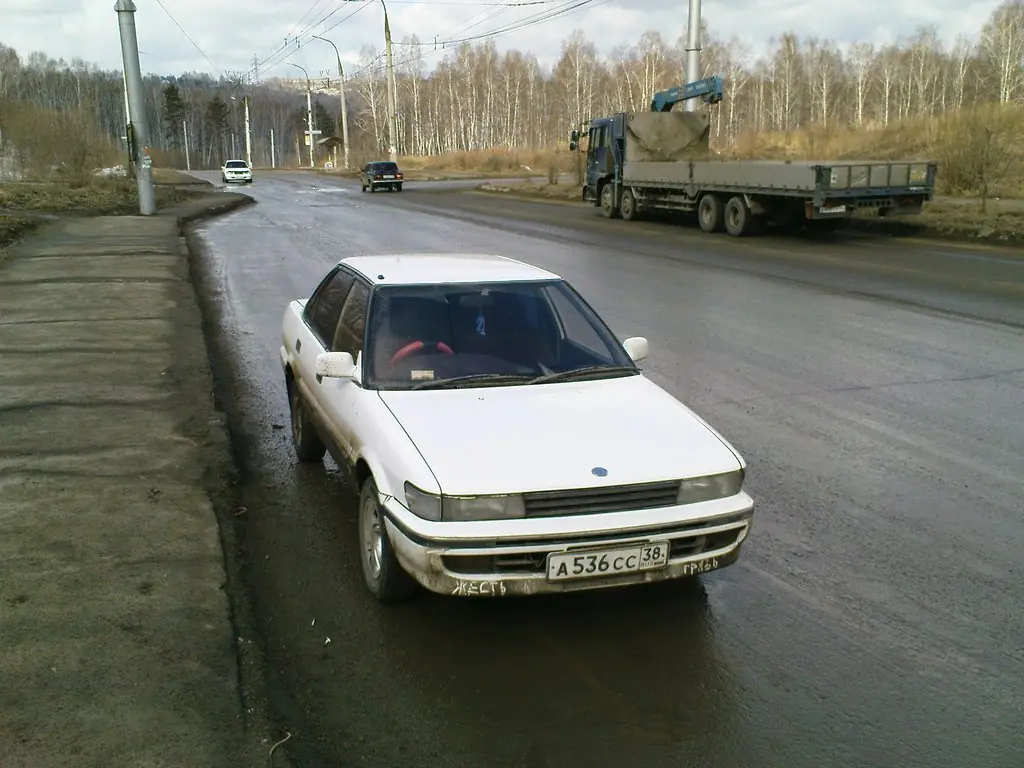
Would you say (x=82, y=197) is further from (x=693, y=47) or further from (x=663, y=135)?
(x=693, y=47)

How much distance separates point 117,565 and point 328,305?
6.92 ft

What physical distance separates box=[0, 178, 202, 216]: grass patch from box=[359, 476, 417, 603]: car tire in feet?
86.9

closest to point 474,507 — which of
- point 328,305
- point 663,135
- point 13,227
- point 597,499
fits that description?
point 597,499

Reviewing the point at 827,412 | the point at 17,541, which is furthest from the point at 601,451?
the point at 827,412

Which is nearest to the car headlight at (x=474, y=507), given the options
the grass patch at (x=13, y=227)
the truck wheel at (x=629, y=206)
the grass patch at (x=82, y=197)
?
the grass patch at (x=13, y=227)

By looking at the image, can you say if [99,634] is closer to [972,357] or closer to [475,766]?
[475,766]

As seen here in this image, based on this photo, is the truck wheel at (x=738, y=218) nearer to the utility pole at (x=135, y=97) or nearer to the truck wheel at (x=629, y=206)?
the truck wheel at (x=629, y=206)

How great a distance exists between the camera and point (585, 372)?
16.2 ft

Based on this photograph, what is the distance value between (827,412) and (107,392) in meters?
5.56

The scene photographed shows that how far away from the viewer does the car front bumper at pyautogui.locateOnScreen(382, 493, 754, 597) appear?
12.2 ft

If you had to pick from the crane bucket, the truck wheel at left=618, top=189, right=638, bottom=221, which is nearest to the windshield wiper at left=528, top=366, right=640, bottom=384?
the truck wheel at left=618, top=189, right=638, bottom=221

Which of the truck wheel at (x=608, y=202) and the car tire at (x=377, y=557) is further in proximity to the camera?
the truck wheel at (x=608, y=202)

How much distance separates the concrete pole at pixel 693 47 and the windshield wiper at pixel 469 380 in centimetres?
2507

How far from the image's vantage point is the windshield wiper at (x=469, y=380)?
468cm
